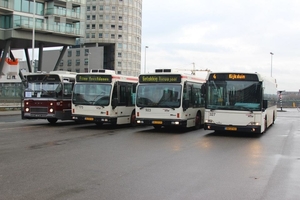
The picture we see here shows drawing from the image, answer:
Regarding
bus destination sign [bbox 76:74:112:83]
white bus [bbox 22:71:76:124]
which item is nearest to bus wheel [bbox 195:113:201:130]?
bus destination sign [bbox 76:74:112:83]

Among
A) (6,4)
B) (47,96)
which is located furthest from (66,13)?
(47,96)

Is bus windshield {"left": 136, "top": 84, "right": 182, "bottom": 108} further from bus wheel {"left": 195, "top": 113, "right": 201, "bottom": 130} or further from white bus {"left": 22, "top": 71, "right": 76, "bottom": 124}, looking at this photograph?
white bus {"left": 22, "top": 71, "right": 76, "bottom": 124}

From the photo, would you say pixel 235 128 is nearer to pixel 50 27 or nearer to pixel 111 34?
pixel 50 27

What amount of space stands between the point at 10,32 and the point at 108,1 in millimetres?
74553

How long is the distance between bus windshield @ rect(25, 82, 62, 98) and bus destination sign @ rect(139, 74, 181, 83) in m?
4.85

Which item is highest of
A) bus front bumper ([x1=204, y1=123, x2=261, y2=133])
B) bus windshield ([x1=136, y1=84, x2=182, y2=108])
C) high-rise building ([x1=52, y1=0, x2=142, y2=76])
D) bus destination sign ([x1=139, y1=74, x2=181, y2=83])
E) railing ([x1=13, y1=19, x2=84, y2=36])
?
high-rise building ([x1=52, y1=0, x2=142, y2=76])

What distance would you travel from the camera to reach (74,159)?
9703mm

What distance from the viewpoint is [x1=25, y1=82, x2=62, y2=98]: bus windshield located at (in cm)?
1939

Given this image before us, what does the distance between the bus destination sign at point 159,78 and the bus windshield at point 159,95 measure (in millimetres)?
215

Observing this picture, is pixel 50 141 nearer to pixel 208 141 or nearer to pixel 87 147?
pixel 87 147

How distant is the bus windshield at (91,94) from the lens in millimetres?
18141

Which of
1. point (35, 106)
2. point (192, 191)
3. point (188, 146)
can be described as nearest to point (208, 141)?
point (188, 146)

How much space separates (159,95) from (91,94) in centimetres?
361

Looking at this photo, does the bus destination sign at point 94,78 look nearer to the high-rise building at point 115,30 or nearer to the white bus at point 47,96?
the white bus at point 47,96
